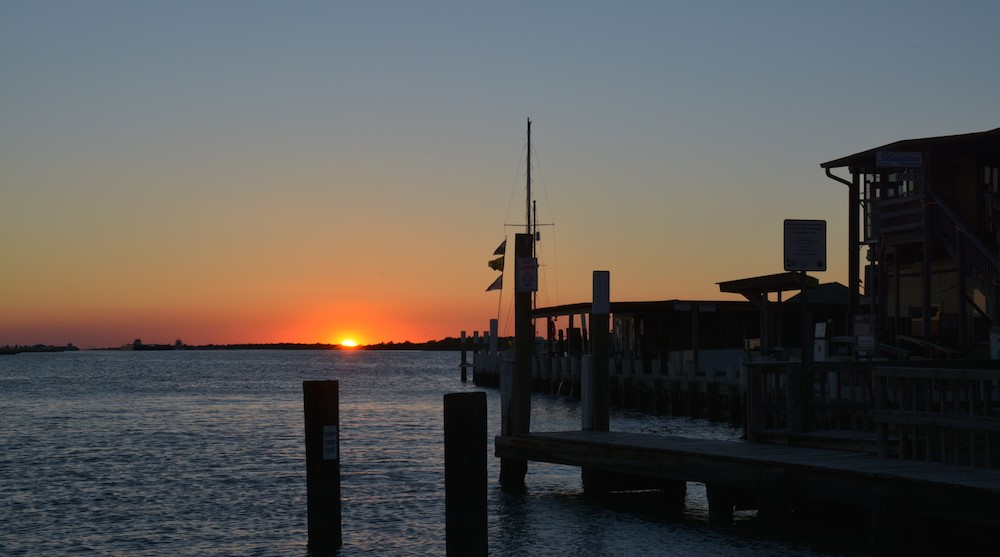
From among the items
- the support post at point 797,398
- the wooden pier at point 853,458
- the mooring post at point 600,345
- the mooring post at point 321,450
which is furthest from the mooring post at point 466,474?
the mooring post at point 600,345

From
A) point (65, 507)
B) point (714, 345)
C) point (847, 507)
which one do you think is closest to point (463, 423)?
point (847, 507)

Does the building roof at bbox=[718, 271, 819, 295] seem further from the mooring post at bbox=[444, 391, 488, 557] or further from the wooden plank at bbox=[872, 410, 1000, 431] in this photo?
the mooring post at bbox=[444, 391, 488, 557]

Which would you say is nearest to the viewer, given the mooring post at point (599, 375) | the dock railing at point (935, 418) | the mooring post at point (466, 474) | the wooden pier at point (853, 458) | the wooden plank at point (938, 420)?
the mooring post at point (466, 474)

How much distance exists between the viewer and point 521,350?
20266mm

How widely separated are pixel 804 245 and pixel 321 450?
304 inches

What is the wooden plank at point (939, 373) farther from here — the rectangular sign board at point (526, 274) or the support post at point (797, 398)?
the rectangular sign board at point (526, 274)

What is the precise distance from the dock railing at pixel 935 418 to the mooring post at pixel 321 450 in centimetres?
664

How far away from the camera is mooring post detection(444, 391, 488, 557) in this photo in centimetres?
1185

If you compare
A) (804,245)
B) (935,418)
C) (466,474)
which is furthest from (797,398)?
(466,474)

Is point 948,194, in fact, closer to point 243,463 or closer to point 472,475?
point 243,463

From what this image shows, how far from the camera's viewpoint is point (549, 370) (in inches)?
2318

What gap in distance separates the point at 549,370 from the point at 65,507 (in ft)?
129

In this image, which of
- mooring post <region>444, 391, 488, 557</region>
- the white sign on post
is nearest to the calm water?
the white sign on post

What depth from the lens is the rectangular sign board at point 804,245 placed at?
671 inches
